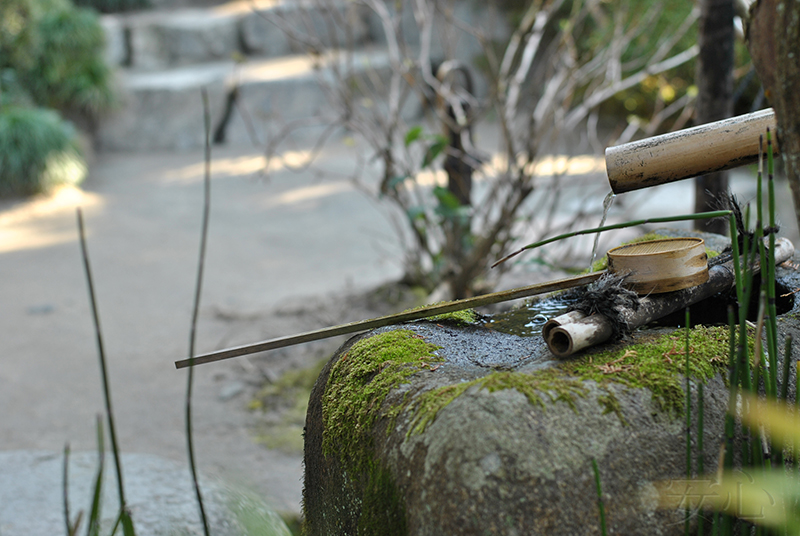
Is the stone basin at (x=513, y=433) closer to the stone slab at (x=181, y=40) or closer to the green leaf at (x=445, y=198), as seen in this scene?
the green leaf at (x=445, y=198)

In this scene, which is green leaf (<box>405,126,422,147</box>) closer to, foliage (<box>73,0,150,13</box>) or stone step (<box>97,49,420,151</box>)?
stone step (<box>97,49,420,151</box>)

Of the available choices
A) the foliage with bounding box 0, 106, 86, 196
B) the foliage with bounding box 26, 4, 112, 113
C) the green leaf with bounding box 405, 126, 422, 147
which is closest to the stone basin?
the green leaf with bounding box 405, 126, 422, 147

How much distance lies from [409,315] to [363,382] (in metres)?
0.15

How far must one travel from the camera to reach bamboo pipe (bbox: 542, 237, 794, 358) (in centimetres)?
96

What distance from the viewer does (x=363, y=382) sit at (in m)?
1.04

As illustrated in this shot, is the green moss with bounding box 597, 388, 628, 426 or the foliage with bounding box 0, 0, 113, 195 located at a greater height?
the foliage with bounding box 0, 0, 113, 195

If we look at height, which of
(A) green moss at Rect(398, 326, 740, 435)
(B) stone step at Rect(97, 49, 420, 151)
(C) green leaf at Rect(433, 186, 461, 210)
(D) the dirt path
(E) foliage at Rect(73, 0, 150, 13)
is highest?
(E) foliage at Rect(73, 0, 150, 13)

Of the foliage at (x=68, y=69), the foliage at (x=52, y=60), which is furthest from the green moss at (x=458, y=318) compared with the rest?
the foliage at (x=68, y=69)

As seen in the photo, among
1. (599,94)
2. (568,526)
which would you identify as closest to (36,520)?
(568,526)

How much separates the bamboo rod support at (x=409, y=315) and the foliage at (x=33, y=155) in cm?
639

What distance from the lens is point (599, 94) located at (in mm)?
3180

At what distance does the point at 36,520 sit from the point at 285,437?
3.86ft

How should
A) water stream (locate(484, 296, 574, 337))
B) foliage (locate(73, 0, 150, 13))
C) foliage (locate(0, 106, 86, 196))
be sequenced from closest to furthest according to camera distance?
water stream (locate(484, 296, 574, 337))
foliage (locate(0, 106, 86, 196))
foliage (locate(73, 0, 150, 13))

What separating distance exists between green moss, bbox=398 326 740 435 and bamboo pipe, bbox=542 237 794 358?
0.03 m
